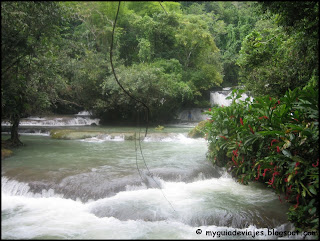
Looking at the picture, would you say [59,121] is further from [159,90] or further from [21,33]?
[21,33]

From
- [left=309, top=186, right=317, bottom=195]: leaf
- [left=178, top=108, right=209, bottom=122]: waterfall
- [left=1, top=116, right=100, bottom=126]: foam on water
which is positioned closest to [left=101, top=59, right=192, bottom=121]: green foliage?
[left=1, top=116, right=100, bottom=126]: foam on water

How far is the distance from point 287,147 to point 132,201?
2.55 metres

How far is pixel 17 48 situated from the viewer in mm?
2932

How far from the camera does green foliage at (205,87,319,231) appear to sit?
3574 millimetres

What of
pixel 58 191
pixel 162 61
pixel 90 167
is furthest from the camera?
pixel 162 61

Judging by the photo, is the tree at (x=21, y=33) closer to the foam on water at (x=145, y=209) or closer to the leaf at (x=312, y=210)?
the foam on water at (x=145, y=209)

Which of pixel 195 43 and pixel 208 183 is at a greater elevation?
pixel 195 43

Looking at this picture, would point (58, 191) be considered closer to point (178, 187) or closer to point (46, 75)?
point (178, 187)

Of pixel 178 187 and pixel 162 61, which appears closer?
pixel 178 187

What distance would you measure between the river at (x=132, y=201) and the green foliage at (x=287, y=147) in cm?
36

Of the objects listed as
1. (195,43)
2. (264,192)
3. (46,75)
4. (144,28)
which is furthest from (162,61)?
(264,192)

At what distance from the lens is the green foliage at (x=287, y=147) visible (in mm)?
3574

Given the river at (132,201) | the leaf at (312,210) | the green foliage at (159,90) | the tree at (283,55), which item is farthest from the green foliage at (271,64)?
the green foliage at (159,90)

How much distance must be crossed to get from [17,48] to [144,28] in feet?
10.4
